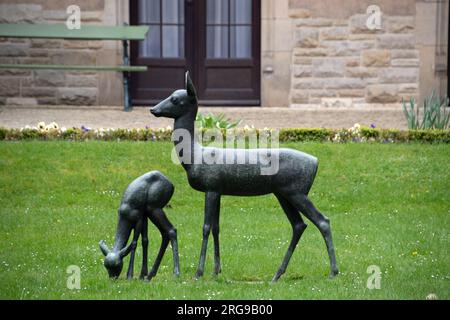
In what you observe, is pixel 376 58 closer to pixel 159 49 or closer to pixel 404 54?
pixel 404 54

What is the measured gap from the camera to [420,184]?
12148 mm

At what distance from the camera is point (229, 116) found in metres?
17.0

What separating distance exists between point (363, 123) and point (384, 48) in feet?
8.20

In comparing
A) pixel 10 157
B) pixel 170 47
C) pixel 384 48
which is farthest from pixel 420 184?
pixel 170 47

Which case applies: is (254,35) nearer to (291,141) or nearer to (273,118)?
(273,118)

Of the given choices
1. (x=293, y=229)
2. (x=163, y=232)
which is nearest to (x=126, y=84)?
(x=163, y=232)

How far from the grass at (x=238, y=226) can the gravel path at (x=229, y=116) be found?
8.63 feet

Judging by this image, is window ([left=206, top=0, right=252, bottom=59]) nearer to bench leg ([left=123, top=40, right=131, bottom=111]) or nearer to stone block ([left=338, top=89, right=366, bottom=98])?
bench leg ([left=123, top=40, right=131, bottom=111])

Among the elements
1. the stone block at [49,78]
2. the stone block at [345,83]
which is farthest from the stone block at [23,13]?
the stone block at [345,83]

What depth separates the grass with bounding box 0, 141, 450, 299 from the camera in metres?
7.96

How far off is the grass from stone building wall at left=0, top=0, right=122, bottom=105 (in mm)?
5189

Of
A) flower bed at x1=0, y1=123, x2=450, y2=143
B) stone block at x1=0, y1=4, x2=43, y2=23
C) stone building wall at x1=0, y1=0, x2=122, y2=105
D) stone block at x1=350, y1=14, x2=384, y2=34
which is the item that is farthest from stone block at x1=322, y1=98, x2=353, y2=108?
stone block at x1=0, y1=4, x2=43, y2=23

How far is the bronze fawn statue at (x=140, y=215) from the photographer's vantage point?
795 centimetres

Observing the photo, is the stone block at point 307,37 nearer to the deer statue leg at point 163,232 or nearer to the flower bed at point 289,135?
the flower bed at point 289,135
